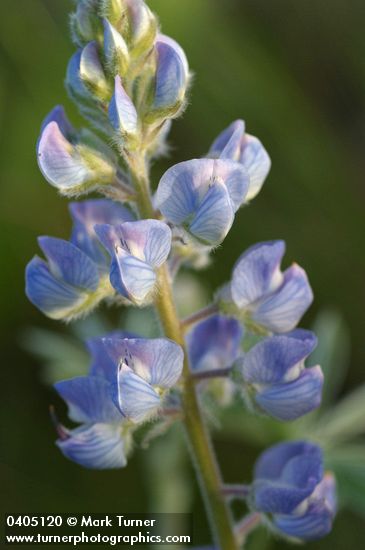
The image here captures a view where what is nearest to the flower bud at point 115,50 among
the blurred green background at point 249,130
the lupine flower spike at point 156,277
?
the lupine flower spike at point 156,277

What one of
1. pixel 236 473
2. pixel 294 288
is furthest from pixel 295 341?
pixel 236 473

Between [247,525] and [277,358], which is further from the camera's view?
[247,525]

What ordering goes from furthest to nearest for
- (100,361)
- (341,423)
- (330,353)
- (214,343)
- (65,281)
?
(330,353) < (341,423) < (214,343) < (100,361) < (65,281)

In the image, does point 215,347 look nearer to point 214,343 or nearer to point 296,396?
point 214,343

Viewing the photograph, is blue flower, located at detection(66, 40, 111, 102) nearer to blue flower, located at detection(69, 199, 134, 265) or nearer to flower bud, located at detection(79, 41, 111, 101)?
flower bud, located at detection(79, 41, 111, 101)

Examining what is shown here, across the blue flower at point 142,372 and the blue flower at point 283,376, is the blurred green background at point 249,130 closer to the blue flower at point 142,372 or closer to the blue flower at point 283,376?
the blue flower at point 283,376

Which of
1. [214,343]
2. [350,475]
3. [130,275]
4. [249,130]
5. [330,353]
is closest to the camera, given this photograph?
[130,275]

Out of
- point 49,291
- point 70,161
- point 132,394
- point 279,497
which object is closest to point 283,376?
point 279,497

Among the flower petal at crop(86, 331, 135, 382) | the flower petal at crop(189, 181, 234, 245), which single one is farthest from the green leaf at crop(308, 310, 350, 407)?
the flower petal at crop(189, 181, 234, 245)
